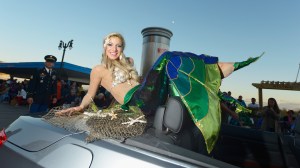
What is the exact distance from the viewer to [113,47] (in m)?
2.59

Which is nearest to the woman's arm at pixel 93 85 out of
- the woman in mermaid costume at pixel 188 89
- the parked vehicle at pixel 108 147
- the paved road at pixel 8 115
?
the woman in mermaid costume at pixel 188 89

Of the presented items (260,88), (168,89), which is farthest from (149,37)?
(260,88)

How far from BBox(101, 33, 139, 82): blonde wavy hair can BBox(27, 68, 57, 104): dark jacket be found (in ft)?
9.96

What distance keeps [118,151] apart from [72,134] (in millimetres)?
353

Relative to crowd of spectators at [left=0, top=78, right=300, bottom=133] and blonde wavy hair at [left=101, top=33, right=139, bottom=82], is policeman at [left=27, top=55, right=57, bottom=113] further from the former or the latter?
blonde wavy hair at [left=101, top=33, right=139, bottom=82]

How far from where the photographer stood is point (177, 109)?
1.30 meters

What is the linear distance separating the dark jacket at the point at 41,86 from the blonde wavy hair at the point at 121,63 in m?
3.04

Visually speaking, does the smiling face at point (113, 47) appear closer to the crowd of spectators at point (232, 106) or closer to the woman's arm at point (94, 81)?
the woman's arm at point (94, 81)

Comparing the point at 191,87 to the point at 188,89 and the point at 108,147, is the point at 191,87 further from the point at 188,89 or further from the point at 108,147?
the point at 108,147

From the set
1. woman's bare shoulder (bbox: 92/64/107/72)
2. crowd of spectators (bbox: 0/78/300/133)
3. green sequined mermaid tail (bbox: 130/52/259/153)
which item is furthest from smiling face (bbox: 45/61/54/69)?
green sequined mermaid tail (bbox: 130/52/259/153)

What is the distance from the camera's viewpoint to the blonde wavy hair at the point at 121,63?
254cm

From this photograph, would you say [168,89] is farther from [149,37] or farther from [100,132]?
[149,37]

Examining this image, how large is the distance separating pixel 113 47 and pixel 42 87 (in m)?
3.16

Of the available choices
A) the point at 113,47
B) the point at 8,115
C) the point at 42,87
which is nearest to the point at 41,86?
the point at 42,87
